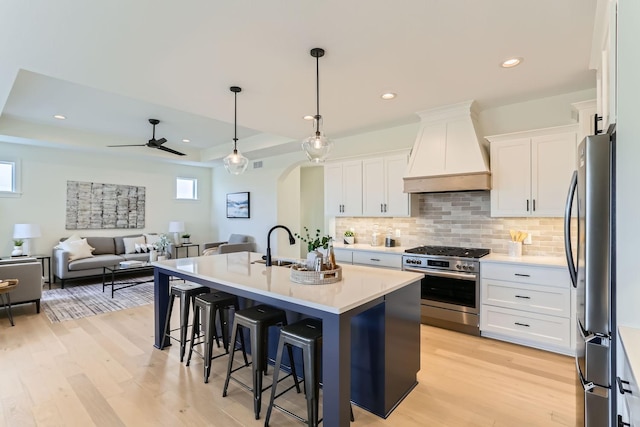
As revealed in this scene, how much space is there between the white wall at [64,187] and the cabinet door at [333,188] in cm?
480

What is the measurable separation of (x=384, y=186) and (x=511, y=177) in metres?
1.57

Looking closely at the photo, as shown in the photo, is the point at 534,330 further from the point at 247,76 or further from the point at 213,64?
the point at 213,64

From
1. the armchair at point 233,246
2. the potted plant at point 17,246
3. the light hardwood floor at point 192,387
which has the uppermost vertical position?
the potted plant at point 17,246

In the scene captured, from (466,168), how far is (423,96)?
977mm

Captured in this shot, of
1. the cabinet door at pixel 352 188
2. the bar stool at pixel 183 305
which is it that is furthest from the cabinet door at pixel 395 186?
the bar stool at pixel 183 305

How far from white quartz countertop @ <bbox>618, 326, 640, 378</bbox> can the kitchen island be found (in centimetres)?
113

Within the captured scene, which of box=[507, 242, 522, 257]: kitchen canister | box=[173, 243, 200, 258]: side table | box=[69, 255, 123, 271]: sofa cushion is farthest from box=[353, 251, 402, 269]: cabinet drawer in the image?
box=[173, 243, 200, 258]: side table

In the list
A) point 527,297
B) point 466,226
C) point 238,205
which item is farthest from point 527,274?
point 238,205

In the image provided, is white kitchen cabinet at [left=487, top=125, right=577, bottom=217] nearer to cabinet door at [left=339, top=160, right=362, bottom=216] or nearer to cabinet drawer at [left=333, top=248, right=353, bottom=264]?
cabinet door at [left=339, top=160, right=362, bottom=216]

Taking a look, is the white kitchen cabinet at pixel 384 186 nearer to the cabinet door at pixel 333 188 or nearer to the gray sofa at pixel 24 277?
the cabinet door at pixel 333 188

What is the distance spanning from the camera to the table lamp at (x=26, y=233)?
18.0ft

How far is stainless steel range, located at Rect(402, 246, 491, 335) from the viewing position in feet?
11.6

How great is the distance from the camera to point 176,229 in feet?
25.2

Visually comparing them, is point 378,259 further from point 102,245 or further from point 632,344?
point 102,245
